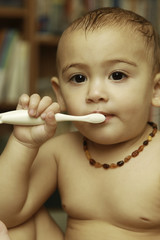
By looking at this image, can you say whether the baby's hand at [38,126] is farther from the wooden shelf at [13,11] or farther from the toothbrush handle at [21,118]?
the wooden shelf at [13,11]

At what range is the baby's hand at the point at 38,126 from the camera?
2.36 feet

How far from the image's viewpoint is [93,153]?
2.74 feet

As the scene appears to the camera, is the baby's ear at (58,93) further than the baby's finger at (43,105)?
Yes

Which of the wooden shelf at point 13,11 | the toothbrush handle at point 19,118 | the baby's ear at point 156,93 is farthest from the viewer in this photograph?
the wooden shelf at point 13,11

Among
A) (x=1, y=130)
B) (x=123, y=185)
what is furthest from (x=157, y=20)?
(x=123, y=185)

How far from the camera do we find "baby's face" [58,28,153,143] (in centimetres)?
73

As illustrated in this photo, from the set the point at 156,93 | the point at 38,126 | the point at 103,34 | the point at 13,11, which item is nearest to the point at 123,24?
the point at 103,34

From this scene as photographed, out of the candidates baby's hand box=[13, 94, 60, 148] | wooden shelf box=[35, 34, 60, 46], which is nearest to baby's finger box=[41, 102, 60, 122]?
baby's hand box=[13, 94, 60, 148]

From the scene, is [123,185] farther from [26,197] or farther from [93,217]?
[26,197]

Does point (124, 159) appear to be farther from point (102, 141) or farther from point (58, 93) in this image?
point (58, 93)

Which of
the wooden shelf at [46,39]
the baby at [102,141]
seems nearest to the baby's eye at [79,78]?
the baby at [102,141]

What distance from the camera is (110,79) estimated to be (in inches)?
29.4

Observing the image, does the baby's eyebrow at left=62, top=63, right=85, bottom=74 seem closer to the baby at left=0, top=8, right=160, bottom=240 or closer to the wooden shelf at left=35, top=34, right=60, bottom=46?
the baby at left=0, top=8, right=160, bottom=240

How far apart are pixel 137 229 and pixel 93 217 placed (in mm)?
94
